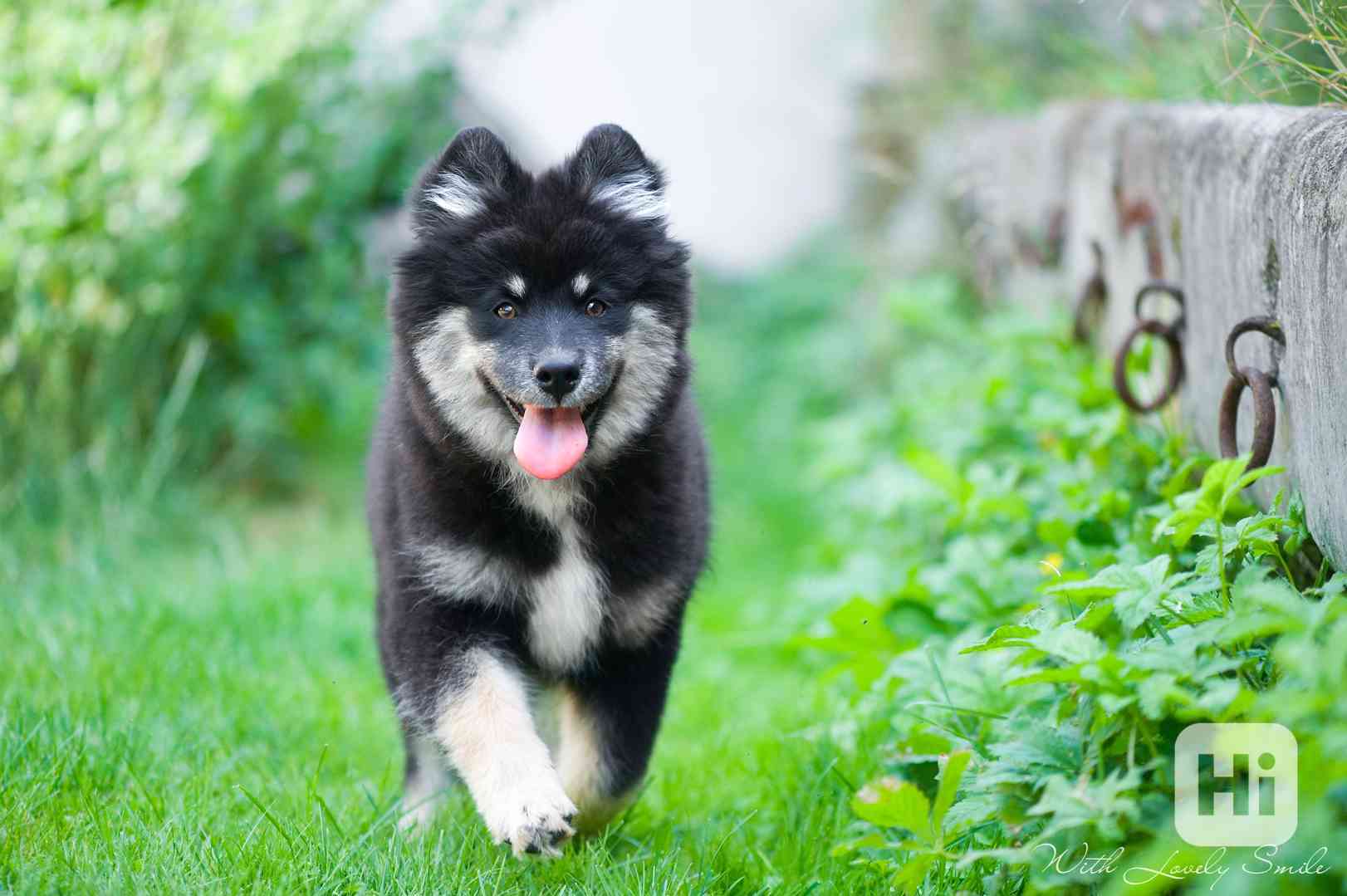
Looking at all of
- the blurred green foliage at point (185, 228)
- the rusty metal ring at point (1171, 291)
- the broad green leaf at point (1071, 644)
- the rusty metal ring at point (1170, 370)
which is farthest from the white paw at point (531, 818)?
the blurred green foliage at point (185, 228)

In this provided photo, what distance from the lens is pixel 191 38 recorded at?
6.43 meters

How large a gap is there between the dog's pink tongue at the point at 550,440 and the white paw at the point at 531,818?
78 centimetres

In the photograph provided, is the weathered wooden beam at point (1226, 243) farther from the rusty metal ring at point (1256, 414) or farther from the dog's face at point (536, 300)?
the dog's face at point (536, 300)

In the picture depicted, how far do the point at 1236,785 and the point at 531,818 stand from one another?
148 centimetres

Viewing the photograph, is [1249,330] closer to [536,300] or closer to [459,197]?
[536,300]

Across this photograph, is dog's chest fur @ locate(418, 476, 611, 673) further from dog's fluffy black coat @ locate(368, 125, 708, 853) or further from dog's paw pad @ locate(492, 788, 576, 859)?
dog's paw pad @ locate(492, 788, 576, 859)

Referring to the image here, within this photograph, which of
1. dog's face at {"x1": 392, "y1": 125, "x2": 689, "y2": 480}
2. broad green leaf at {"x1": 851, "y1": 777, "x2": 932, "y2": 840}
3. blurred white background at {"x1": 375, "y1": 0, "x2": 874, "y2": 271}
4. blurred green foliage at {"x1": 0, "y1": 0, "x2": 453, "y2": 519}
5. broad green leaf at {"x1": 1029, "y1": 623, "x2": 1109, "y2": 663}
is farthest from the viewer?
blurred white background at {"x1": 375, "y1": 0, "x2": 874, "y2": 271}

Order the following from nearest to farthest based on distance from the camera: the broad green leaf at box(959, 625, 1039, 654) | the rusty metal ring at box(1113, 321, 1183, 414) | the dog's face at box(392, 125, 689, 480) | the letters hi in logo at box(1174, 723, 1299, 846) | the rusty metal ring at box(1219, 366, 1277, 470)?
the letters hi in logo at box(1174, 723, 1299, 846) → the broad green leaf at box(959, 625, 1039, 654) → the rusty metal ring at box(1219, 366, 1277, 470) → the dog's face at box(392, 125, 689, 480) → the rusty metal ring at box(1113, 321, 1183, 414)

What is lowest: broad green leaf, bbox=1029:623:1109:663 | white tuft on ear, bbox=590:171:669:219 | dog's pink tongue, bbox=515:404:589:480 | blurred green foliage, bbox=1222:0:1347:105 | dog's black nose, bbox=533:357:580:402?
broad green leaf, bbox=1029:623:1109:663

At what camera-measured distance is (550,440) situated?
3.23m

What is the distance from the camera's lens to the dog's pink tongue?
10.4 feet

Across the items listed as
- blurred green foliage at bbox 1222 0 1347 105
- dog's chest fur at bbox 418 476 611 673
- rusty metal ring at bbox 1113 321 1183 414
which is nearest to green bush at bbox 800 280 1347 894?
rusty metal ring at bbox 1113 321 1183 414

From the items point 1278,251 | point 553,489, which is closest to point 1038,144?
point 1278,251

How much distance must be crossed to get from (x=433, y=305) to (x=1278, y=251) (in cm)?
212
